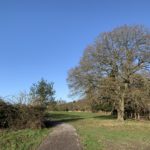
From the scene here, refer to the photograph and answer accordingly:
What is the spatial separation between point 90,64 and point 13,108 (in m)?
17.7

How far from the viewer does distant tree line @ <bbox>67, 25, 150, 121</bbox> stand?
3528cm

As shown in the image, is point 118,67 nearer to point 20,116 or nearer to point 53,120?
point 53,120

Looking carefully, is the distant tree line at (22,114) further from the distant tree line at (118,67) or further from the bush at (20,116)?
the distant tree line at (118,67)

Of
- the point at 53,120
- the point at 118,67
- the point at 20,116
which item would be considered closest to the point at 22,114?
the point at 20,116

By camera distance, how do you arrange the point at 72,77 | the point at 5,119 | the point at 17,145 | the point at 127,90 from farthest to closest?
the point at 72,77 < the point at 127,90 < the point at 5,119 < the point at 17,145

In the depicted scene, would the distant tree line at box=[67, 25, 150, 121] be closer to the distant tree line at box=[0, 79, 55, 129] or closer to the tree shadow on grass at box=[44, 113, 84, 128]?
the tree shadow on grass at box=[44, 113, 84, 128]

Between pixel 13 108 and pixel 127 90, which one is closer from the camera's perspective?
pixel 13 108

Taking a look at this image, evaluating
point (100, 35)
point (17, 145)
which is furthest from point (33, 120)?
point (100, 35)

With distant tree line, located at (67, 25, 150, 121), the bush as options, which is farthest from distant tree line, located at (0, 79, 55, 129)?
distant tree line, located at (67, 25, 150, 121)

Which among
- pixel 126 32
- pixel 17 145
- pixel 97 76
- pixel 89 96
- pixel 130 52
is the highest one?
pixel 126 32

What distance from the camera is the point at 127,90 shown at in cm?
3550

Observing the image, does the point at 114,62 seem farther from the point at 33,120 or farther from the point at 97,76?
the point at 33,120

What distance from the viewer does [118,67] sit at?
36125 mm

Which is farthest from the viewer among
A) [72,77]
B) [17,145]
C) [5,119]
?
[72,77]
